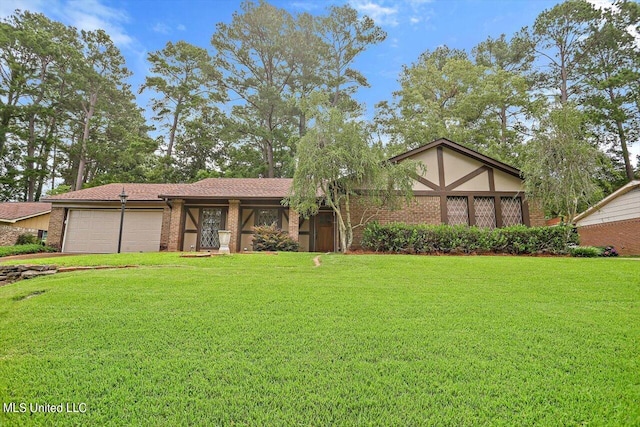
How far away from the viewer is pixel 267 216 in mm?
14984

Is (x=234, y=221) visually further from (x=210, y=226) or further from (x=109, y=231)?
(x=109, y=231)

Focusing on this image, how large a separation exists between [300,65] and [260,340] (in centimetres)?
2831

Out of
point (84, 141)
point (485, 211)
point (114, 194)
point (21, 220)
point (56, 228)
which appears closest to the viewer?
point (485, 211)

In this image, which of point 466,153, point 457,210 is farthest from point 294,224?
point 466,153

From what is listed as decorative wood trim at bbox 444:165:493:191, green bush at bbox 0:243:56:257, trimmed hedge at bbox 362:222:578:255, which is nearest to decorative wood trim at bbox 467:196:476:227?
decorative wood trim at bbox 444:165:493:191

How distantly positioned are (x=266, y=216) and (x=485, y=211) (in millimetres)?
9596

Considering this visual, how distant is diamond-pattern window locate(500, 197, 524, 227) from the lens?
43.3 ft

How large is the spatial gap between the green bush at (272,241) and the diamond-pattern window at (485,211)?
7.64 meters

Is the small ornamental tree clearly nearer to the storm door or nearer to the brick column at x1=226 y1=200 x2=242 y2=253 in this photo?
the brick column at x1=226 y1=200 x2=242 y2=253

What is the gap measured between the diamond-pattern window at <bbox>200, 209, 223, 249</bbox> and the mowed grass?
361 inches

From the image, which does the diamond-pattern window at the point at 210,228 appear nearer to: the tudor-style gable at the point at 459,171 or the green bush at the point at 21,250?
the green bush at the point at 21,250

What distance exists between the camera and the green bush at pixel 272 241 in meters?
13.0

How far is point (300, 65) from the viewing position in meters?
27.8

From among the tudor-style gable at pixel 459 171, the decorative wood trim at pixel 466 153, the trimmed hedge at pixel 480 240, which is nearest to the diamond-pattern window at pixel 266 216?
the trimmed hedge at pixel 480 240
